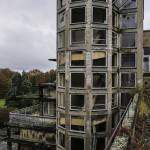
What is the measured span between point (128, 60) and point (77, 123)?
11109 mm

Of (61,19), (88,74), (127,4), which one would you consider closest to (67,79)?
(88,74)

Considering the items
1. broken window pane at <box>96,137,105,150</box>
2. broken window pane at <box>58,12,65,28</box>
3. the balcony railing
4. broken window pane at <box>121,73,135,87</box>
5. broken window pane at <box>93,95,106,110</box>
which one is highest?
broken window pane at <box>58,12,65,28</box>

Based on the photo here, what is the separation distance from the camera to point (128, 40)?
35344 millimetres

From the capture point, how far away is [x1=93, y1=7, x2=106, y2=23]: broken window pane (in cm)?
3117

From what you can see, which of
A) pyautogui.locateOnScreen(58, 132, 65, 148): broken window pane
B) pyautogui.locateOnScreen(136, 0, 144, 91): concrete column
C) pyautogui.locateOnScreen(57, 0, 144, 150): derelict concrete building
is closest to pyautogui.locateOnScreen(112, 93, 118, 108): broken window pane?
pyautogui.locateOnScreen(57, 0, 144, 150): derelict concrete building

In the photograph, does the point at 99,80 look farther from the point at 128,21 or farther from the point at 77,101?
the point at 128,21

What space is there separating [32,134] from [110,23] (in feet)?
63.7

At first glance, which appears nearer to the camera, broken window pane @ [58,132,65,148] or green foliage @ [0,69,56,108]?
broken window pane @ [58,132,65,148]

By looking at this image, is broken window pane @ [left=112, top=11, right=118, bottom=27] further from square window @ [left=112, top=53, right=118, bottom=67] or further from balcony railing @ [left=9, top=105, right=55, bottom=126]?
balcony railing @ [left=9, top=105, right=55, bottom=126]

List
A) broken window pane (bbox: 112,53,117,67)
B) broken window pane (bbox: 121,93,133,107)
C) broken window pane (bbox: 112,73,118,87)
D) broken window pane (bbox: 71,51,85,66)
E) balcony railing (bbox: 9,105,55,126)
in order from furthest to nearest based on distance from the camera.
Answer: balcony railing (bbox: 9,105,55,126) < broken window pane (bbox: 121,93,133,107) < broken window pane (bbox: 112,53,117,67) < broken window pane (bbox: 112,73,118,87) < broken window pane (bbox: 71,51,85,66)

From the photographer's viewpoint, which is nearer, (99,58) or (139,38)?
(99,58)

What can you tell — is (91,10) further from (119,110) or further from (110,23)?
(119,110)

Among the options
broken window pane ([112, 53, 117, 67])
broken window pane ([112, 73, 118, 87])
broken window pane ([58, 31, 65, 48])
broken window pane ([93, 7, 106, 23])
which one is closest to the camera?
broken window pane ([93, 7, 106, 23])

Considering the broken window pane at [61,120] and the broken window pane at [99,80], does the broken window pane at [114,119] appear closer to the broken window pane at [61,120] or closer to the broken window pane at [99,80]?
the broken window pane at [99,80]
